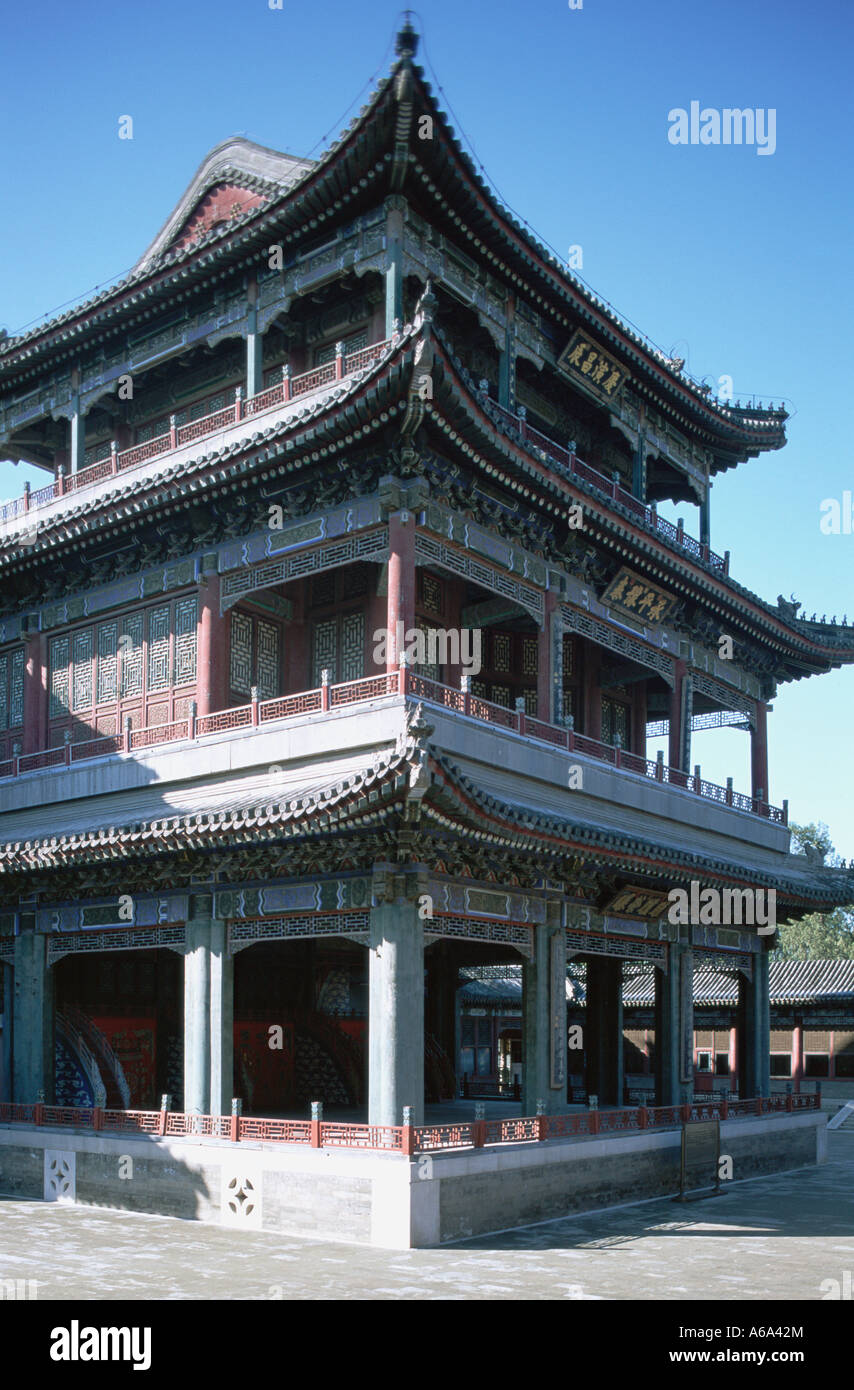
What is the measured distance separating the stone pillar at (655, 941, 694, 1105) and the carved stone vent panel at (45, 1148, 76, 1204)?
9456 millimetres

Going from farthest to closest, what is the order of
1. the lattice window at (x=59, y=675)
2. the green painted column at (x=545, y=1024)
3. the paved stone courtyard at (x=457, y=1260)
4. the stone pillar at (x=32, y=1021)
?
the lattice window at (x=59, y=675)
the stone pillar at (x=32, y=1021)
the green painted column at (x=545, y=1024)
the paved stone courtyard at (x=457, y=1260)

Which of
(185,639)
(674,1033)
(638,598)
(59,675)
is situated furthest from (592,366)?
(674,1033)

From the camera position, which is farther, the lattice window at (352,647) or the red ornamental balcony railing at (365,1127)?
the lattice window at (352,647)

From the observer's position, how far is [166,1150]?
55.9 ft

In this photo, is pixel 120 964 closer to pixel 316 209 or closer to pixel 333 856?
Result: pixel 333 856

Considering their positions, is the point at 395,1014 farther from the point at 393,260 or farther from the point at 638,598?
the point at 393,260

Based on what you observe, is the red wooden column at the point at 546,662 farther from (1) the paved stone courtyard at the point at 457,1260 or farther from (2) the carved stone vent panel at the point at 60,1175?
(2) the carved stone vent panel at the point at 60,1175

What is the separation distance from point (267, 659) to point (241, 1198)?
28.4 ft

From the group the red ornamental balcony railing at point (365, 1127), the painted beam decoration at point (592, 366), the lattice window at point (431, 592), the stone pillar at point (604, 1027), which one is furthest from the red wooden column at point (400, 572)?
the stone pillar at point (604, 1027)

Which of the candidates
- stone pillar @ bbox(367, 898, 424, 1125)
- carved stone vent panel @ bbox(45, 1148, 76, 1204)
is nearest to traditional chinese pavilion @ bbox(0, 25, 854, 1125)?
stone pillar @ bbox(367, 898, 424, 1125)

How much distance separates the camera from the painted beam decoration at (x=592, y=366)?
23828mm

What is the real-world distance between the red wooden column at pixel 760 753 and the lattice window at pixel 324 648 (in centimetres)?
1051

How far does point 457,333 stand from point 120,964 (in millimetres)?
12319
